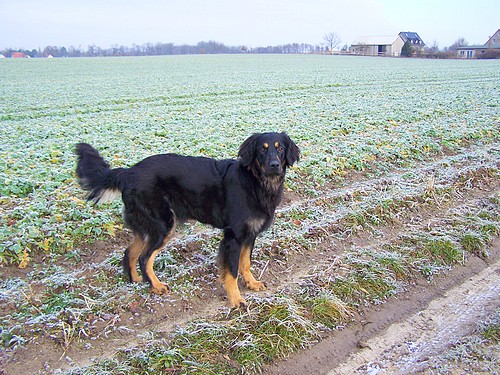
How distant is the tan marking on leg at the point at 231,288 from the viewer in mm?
4301

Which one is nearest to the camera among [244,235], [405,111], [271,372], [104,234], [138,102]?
[271,372]

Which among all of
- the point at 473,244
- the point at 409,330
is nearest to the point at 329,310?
the point at 409,330

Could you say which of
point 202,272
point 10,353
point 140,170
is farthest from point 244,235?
point 10,353

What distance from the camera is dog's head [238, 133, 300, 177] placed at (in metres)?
4.38

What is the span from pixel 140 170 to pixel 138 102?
17155mm

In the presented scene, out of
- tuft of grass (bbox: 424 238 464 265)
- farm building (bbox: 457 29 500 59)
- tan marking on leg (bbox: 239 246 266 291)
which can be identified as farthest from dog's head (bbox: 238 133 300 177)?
farm building (bbox: 457 29 500 59)

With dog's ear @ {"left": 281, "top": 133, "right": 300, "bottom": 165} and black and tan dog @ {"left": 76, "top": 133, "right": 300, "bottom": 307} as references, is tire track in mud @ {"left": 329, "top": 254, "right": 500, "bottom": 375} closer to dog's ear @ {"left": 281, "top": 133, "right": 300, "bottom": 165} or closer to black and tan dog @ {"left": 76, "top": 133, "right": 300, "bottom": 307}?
black and tan dog @ {"left": 76, "top": 133, "right": 300, "bottom": 307}

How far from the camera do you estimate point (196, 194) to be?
455 cm

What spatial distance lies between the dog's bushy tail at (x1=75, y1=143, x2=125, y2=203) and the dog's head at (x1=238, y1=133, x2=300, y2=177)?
4.54 feet

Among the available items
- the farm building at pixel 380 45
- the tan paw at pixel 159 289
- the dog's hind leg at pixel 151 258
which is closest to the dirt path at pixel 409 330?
the tan paw at pixel 159 289

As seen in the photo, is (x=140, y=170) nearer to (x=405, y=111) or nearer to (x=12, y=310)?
(x=12, y=310)

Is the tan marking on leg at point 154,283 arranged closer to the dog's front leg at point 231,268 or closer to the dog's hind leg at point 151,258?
the dog's hind leg at point 151,258

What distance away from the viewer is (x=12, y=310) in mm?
4027

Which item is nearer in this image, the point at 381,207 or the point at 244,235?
the point at 244,235
